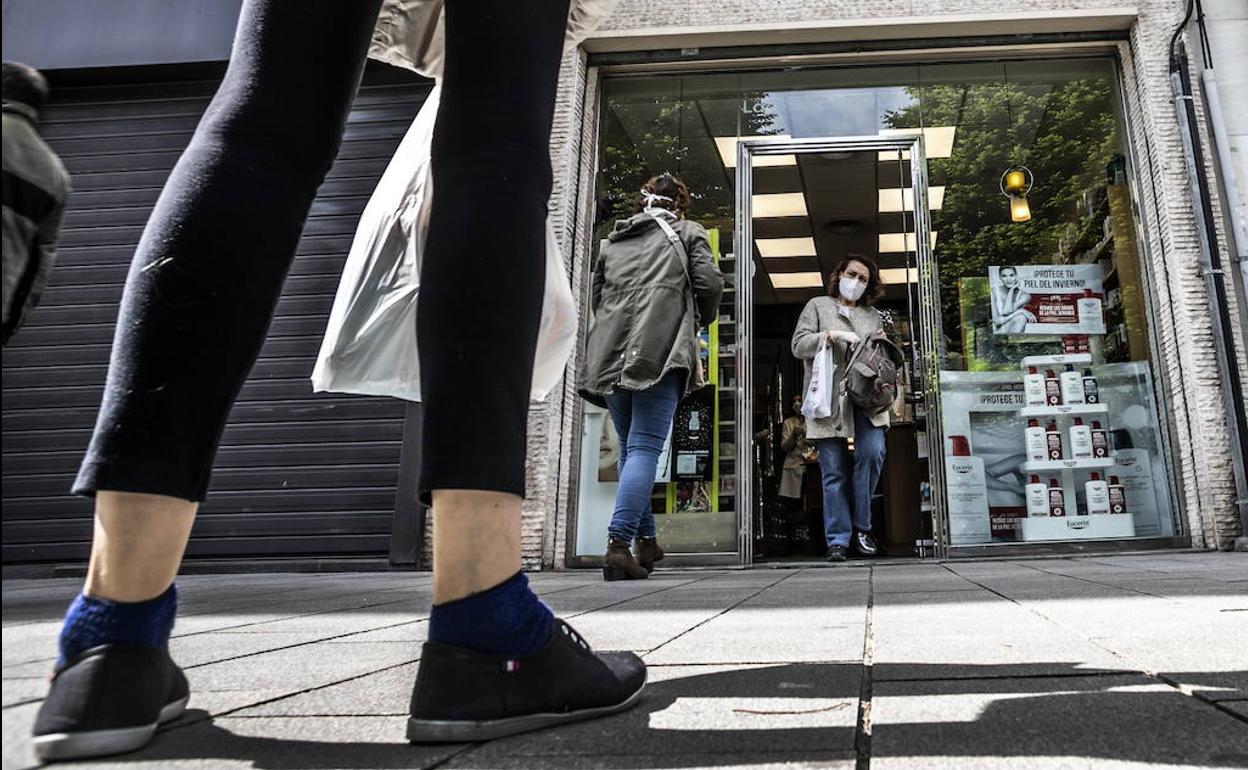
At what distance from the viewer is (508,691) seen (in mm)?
943

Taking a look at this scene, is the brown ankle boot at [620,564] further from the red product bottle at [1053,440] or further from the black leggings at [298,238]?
the red product bottle at [1053,440]

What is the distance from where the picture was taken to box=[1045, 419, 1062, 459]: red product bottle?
6.33 m

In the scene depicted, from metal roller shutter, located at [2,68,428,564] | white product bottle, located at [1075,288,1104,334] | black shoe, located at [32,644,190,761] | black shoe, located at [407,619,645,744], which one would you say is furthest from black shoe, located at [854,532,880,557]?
black shoe, located at [32,644,190,761]

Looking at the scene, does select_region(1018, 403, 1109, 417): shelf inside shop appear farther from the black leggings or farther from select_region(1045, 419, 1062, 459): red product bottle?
the black leggings

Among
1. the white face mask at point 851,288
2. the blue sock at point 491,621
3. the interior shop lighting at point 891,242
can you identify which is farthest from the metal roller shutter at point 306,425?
the interior shop lighting at point 891,242

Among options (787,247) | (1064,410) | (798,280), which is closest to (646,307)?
(1064,410)

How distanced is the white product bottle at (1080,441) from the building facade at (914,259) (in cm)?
2

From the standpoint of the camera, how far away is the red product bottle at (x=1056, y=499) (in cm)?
618

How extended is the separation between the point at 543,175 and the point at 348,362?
1.83ft

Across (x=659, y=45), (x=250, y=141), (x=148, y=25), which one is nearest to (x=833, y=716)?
(x=250, y=141)

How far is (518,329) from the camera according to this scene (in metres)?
1.03

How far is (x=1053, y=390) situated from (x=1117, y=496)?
85cm

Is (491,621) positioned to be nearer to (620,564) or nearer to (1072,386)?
(620,564)

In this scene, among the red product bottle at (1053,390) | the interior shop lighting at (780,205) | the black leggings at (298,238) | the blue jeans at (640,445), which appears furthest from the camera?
the interior shop lighting at (780,205)
